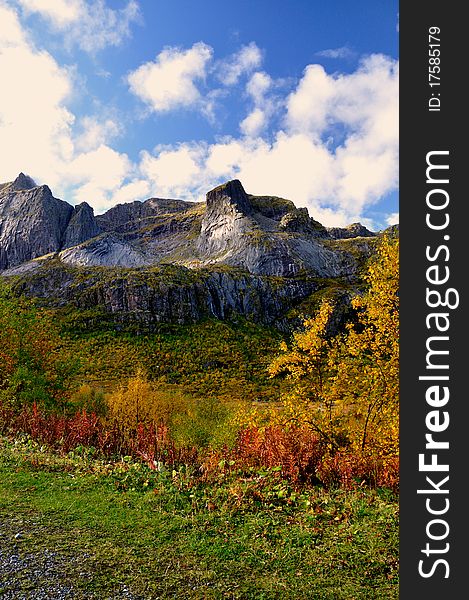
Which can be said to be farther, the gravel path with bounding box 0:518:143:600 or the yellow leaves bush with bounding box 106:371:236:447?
the yellow leaves bush with bounding box 106:371:236:447

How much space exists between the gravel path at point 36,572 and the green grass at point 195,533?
0.03 metres

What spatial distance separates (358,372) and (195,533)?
6.07 meters

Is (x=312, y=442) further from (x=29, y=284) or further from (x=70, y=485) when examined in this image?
(x=29, y=284)

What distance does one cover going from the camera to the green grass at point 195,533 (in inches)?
215

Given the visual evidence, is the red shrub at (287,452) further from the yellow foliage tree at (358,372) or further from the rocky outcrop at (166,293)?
the rocky outcrop at (166,293)

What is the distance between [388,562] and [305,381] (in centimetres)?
625

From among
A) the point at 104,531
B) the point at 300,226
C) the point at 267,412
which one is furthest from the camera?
the point at 300,226

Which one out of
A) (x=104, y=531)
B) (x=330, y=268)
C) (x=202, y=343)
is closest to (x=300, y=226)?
(x=330, y=268)

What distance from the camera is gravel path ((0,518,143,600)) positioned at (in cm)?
498

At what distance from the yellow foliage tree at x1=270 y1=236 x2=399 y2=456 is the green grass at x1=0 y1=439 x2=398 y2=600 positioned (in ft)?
6.40

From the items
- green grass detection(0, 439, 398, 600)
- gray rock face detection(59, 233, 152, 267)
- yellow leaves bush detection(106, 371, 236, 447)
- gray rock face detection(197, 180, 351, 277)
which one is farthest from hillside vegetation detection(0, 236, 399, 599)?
Result: gray rock face detection(59, 233, 152, 267)

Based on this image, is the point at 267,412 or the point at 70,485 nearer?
the point at 70,485

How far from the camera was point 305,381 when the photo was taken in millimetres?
12195

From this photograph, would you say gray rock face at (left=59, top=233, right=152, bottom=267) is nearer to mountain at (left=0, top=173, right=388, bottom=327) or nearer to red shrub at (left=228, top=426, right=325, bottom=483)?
mountain at (left=0, top=173, right=388, bottom=327)
